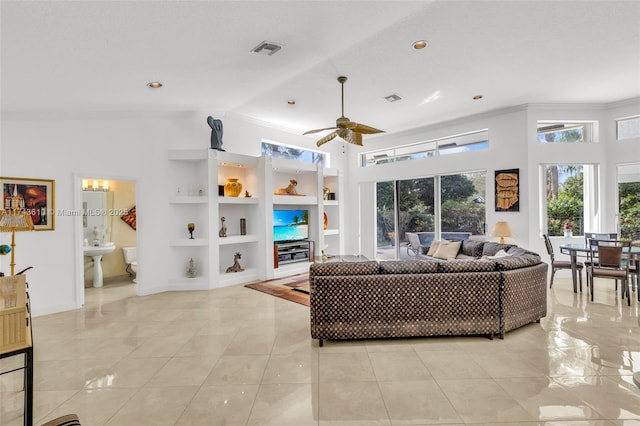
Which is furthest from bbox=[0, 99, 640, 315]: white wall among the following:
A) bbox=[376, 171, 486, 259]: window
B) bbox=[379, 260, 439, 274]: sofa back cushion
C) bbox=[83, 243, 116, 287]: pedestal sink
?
bbox=[379, 260, 439, 274]: sofa back cushion

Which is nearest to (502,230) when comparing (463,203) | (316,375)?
(463,203)

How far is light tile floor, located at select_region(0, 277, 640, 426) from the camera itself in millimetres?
2189

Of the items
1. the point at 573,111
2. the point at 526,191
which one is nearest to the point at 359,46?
the point at 526,191

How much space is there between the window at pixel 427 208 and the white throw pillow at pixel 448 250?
0.97m

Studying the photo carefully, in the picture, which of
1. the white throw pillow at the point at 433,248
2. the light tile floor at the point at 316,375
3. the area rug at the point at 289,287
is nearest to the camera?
the light tile floor at the point at 316,375

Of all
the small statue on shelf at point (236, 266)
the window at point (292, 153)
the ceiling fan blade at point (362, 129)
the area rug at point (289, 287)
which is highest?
the window at point (292, 153)

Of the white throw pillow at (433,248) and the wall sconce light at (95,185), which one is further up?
the wall sconce light at (95,185)

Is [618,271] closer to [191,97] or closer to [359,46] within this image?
[359,46]

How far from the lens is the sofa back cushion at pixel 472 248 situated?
6.03 meters

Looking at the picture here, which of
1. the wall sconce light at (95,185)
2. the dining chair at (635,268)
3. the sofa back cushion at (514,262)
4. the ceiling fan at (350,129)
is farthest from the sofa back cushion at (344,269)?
the wall sconce light at (95,185)

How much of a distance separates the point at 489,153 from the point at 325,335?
18.0ft

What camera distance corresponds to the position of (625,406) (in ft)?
7.27

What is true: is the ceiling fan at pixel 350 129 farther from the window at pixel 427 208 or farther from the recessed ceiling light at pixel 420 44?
the window at pixel 427 208

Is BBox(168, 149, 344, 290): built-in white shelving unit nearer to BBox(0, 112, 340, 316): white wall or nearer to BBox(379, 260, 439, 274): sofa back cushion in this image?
BBox(0, 112, 340, 316): white wall
